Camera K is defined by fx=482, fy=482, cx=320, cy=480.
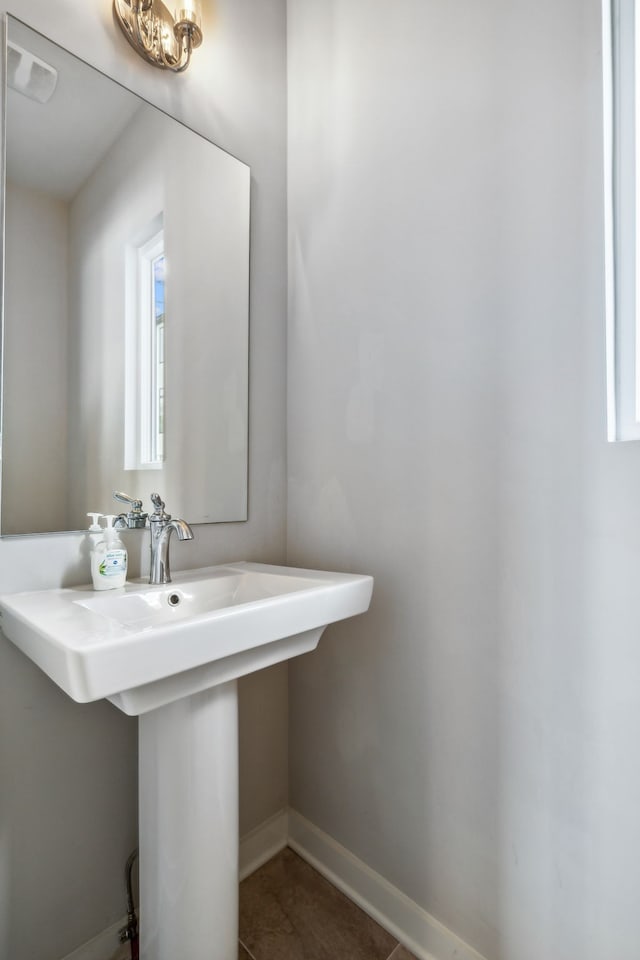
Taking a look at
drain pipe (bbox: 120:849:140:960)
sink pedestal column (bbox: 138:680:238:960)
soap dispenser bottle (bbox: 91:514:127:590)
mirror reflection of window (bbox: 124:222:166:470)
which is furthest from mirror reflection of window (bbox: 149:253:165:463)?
drain pipe (bbox: 120:849:140:960)

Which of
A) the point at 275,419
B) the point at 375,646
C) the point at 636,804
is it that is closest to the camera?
the point at 636,804

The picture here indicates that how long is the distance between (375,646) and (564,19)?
139cm

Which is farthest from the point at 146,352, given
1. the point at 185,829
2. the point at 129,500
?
the point at 185,829

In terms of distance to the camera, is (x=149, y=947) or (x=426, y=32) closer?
(x=149, y=947)

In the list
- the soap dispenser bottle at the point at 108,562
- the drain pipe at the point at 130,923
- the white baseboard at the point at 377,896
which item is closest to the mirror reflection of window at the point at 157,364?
the soap dispenser bottle at the point at 108,562

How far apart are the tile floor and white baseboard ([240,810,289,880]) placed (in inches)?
1.1

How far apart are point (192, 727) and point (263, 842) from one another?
81 cm

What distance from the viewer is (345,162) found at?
4.42ft

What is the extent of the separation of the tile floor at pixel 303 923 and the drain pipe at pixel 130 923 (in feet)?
0.78

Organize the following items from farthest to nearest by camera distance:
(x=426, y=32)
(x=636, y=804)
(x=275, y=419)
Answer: (x=275, y=419) < (x=426, y=32) < (x=636, y=804)

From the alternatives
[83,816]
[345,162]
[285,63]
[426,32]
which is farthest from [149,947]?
[285,63]

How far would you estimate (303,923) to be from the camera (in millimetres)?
1206

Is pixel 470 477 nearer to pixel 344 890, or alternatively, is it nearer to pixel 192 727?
pixel 192 727

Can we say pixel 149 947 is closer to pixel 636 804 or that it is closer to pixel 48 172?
pixel 636 804
